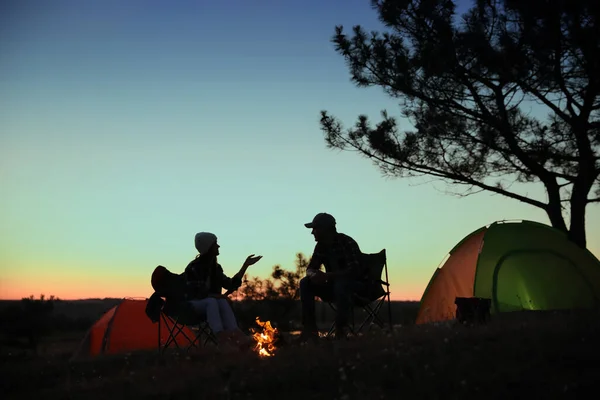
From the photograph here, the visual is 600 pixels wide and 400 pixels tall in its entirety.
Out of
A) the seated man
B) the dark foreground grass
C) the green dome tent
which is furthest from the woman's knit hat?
the green dome tent

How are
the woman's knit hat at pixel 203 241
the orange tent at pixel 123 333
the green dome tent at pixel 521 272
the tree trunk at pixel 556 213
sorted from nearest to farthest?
the woman's knit hat at pixel 203 241 → the green dome tent at pixel 521 272 → the tree trunk at pixel 556 213 → the orange tent at pixel 123 333

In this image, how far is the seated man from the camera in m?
6.86

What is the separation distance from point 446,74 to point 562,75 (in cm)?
151

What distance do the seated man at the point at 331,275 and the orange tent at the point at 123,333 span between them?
389 centimetres

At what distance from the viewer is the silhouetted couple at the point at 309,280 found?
6.90 metres

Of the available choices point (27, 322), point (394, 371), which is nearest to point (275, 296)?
point (27, 322)

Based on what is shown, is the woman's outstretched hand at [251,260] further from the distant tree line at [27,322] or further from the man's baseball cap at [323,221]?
the distant tree line at [27,322]

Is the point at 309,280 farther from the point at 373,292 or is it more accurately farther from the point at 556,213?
the point at 556,213

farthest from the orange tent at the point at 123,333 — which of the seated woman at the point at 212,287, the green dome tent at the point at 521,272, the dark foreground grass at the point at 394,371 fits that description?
the green dome tent at the point at 521,272

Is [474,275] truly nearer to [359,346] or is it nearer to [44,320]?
[359,346]

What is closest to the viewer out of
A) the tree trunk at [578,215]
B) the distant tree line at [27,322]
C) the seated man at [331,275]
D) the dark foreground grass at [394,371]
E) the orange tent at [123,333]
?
the dark foreground grass at [394,371]

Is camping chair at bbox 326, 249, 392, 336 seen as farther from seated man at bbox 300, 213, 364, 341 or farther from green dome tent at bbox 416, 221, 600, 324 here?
green dome tent at bbox 416, 221, 600, 324

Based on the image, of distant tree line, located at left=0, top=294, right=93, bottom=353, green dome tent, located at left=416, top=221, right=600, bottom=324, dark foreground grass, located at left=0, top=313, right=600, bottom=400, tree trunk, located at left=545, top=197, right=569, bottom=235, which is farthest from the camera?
distant tree line, located at left=0, top=294, right=93, bottom=353

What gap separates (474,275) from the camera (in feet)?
29.9
